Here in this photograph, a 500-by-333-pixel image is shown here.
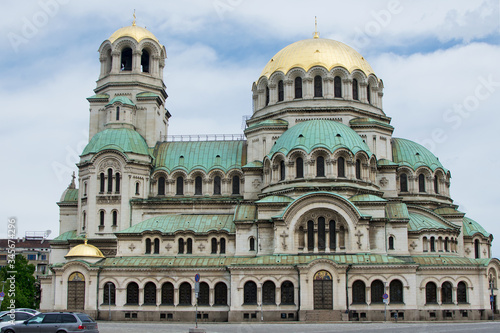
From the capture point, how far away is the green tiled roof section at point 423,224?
196ft

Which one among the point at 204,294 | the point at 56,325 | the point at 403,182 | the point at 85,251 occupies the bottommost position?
the point at 56,325

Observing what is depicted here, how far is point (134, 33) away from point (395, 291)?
37905mm

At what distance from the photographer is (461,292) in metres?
55.0

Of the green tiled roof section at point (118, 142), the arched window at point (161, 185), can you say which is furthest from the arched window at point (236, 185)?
the green tiled roof section at point (118, 142)

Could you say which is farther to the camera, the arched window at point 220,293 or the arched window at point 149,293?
the arched window at point 149,293

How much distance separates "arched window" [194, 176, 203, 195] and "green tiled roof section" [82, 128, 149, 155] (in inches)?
220

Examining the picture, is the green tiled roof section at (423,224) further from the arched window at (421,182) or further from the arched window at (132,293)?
the arched window at (132,293)

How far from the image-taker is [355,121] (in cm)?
6612

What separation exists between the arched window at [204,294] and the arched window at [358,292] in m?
11.9

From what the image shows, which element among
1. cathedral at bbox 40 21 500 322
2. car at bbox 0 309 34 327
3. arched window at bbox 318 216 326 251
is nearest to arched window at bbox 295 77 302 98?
cathedral at bbox 40 21 500 322

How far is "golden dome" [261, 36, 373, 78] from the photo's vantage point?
224ft

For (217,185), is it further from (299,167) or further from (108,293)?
(108,293)

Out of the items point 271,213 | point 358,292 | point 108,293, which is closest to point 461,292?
point 358,292

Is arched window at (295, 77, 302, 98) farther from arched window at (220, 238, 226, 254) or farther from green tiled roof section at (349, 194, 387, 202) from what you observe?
arched window at (220, 238, 226, 254)
